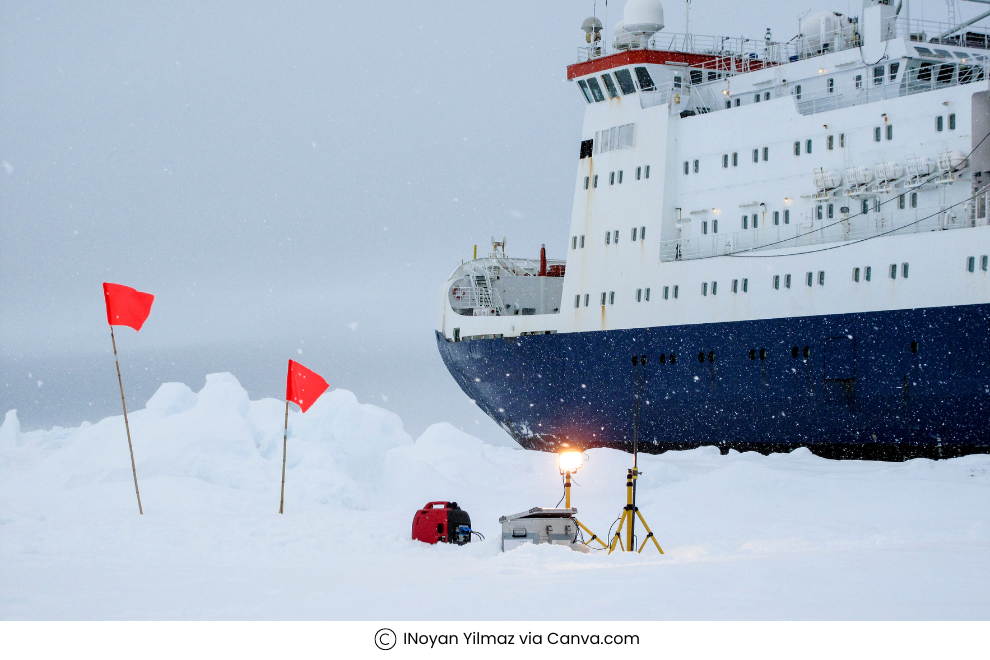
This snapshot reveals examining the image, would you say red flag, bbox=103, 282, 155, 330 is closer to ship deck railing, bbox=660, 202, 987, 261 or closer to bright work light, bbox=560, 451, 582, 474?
bright work light, bbox=560, 451, 582, 474

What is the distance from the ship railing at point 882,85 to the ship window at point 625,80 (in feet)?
17.8

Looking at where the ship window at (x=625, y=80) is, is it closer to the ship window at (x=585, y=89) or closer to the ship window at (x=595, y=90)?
the ship window at (x=595, y=90)

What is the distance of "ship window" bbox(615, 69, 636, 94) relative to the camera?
33625 millimetres

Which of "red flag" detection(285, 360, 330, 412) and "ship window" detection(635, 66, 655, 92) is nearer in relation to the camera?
"red flag" detection(285, 360, 330, 412)

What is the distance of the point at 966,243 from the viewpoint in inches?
947

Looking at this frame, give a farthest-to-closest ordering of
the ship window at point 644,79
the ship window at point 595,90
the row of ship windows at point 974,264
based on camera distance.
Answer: the ship window at point 595,90, the ship window at point 644,79, the row of ship windows at point 974,264

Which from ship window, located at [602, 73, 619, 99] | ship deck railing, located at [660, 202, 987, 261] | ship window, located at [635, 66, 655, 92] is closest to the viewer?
ship deck railing, located at [660, 202, 987, 261]

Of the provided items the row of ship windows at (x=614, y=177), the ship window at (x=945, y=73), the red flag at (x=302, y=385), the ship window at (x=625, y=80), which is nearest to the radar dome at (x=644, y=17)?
the ship window at (x=625, y=80)

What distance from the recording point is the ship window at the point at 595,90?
34.6 metres

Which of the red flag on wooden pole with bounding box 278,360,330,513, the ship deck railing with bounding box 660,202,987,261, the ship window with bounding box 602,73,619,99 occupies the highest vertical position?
the ship window with bounding box 602,73,619,99

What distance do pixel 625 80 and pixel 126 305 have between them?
66.1 ft

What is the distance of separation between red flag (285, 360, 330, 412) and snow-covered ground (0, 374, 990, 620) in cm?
182

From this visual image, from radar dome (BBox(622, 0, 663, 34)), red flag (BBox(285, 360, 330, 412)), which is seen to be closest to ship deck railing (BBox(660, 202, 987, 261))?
radar dome (BBox(622, 0, 663, 34))

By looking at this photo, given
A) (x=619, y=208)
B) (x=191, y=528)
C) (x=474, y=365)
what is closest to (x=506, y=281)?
(x=474, y=365)
